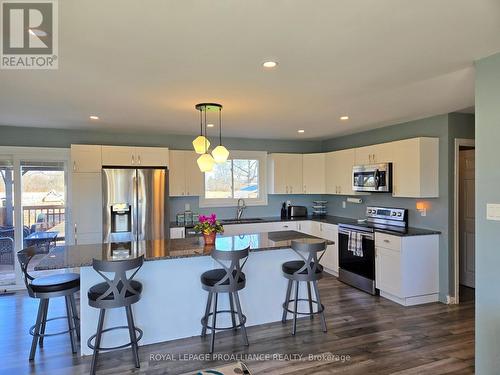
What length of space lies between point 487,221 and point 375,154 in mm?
2689

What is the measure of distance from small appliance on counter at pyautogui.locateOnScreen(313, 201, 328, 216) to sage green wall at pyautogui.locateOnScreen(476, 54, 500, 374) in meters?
4.20

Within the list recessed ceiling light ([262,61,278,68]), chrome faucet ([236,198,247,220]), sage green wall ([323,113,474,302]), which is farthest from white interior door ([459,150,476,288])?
recessed ceiling light ([262,61,278,68])

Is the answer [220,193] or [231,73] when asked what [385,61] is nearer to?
[231,73]

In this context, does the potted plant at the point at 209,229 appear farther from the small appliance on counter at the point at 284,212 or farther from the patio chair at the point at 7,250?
the patio chair at the point at 7,250

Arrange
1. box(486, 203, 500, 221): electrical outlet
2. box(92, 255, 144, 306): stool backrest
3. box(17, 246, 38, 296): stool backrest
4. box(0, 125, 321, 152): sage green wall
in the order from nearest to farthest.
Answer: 1. box(486, 203, 500, 221): electrical outlet
2. box(92, 255, 144, 306): stool backrest
3. box(17, 246, 38, 296): stool backrest
4. box(0, 125, 321, 152): sage green wall

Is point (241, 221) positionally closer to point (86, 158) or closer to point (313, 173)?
point (313, 173)

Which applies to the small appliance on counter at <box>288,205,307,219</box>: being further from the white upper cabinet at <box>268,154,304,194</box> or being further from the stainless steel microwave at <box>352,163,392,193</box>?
the stainless steel microwave at <box>352,163,392,193</box>

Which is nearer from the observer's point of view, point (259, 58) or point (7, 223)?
point (259, 58)

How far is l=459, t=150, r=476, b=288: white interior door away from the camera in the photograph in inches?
193

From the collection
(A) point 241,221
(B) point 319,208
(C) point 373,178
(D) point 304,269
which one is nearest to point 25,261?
(D) point 304,269

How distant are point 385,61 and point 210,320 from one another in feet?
9.61

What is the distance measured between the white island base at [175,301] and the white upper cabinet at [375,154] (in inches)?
91.3

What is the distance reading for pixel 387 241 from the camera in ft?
14.3

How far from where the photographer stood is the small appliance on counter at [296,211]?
6.37 metres
